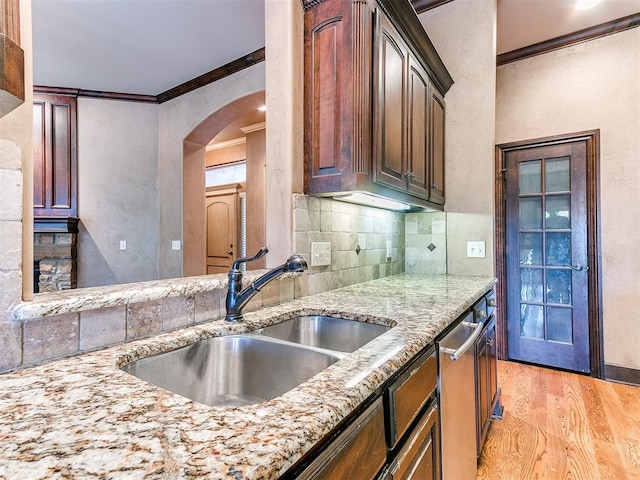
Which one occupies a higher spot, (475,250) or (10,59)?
(10,59)

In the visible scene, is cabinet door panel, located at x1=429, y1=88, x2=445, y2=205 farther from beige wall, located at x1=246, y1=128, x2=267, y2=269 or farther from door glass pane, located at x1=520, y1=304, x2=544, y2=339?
beige wall, located at x1=246, y1=128, x2=267, y2=269

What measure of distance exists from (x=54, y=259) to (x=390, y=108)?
372 cm

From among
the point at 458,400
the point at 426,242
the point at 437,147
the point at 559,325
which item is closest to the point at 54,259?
the point at 426,242

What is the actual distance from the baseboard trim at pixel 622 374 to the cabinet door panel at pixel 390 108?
2.60 metres

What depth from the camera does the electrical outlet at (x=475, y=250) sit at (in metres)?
2.39

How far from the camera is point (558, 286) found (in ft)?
10.1

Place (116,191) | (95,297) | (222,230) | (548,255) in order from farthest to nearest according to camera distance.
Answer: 1. (222,230)
2. (116,191)
3. (548,255)
4. (95,297)

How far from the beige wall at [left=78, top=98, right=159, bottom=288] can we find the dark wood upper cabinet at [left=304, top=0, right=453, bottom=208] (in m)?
3.05

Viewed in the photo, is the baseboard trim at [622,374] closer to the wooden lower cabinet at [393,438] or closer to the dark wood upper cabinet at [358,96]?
the dark wood upper cabinet at [358,96]

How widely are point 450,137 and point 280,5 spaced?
60.1 inches

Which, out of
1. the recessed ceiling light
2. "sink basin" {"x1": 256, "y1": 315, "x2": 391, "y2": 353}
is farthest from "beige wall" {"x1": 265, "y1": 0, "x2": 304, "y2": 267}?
the recessed ceiling light

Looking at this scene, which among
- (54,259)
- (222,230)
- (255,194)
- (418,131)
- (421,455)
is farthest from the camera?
(222,230)

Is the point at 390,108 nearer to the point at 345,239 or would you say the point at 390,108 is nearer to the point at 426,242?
the point at 345,239

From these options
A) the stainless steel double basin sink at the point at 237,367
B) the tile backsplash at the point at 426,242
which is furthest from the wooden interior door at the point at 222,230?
the stainless steel double basin sink at the point at 237,367
